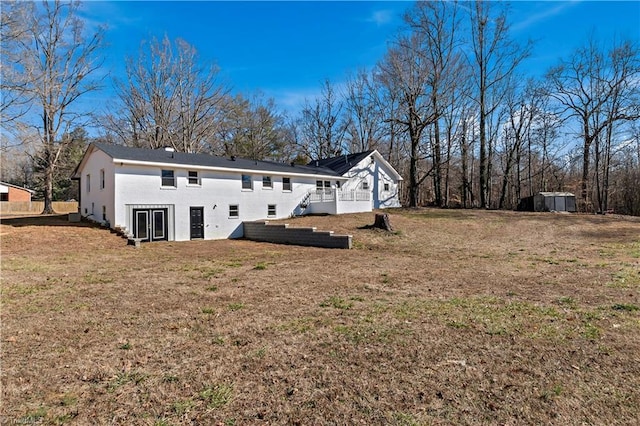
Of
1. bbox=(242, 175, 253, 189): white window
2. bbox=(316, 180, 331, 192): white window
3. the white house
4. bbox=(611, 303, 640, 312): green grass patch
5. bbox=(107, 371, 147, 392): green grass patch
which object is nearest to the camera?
bbox=(107, 371, 147, 392): green grass patch

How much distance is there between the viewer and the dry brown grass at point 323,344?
2705 mm

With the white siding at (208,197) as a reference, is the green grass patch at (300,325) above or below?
below

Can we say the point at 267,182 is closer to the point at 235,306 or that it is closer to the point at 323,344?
the point at 235,306

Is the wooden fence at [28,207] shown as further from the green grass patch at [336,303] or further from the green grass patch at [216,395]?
the green grass patch at [216,395]

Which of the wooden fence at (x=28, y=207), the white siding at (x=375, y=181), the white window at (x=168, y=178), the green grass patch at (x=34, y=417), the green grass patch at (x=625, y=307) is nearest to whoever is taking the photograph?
the green grass patch at (x=34, y=417)

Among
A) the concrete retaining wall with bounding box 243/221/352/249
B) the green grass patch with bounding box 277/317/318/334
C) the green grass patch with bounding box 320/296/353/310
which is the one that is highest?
the concrete retaining wall with bounding box 243/221/352/249

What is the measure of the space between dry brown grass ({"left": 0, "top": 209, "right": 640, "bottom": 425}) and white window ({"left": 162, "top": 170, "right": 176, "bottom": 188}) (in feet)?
28.6

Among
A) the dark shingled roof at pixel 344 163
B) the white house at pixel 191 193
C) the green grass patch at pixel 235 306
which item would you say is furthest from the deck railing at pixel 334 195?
the green grass patch at pixel 235 306

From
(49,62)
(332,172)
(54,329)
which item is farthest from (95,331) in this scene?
(49,62)

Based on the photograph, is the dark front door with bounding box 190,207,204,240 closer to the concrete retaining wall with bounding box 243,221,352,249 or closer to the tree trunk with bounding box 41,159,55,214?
the concrete retaining wall with bounding box 243,221,352,249

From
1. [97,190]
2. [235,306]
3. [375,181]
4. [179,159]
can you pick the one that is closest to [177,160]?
[179,159]

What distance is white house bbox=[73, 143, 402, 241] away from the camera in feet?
53.4

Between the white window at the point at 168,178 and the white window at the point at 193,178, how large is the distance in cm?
77

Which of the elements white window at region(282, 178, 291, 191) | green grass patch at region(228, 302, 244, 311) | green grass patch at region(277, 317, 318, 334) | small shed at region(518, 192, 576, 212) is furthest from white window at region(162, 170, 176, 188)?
small shed at region(518, 192, 576, 212)
